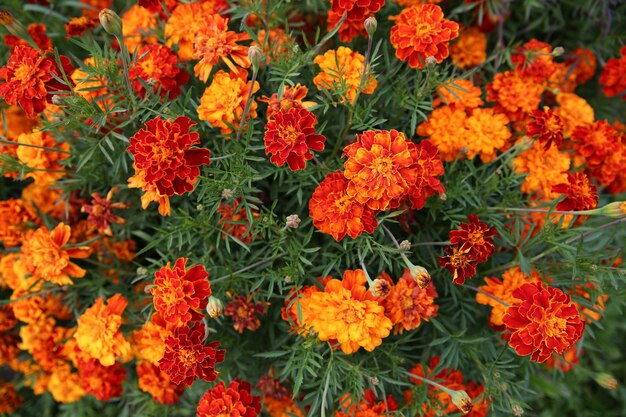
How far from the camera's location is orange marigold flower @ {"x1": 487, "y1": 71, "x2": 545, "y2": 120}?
1625mm

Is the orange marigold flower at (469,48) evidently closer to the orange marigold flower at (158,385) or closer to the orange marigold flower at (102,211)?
the orange marigold flower at (102,211)

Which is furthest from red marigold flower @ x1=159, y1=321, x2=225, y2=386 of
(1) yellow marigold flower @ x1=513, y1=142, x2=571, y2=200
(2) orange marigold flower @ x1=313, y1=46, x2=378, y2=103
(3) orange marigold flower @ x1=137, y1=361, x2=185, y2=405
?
(1) yellow marigold flower @ x1=513, y1=142, x2=571, y2=200

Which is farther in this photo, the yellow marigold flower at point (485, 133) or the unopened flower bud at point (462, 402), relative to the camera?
the yellow marigold flower at point (485, 133)

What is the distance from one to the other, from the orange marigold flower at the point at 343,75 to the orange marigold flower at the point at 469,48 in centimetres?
46

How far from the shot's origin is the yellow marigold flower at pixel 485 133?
154cm

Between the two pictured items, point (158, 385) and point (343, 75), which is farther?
point (158, 385)

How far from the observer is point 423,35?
1355 mm

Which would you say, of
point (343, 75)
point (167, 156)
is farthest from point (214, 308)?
point (343, 75)

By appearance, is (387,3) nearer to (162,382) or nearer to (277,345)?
(277,345)

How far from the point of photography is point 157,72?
1423mm

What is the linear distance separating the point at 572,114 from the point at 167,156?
4.31ft

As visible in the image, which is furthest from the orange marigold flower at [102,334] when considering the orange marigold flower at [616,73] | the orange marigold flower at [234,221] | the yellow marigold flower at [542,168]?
the orange marigold flower at [616,73]

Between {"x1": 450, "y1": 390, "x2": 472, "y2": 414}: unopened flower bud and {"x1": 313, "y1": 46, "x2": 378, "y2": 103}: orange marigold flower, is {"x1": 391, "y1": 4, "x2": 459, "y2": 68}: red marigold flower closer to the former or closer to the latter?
{"x1": 313, "y1": 46, "x2": 378, "y2": 103}: orange marigold flower

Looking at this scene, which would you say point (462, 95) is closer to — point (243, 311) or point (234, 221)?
point (234, 221)
